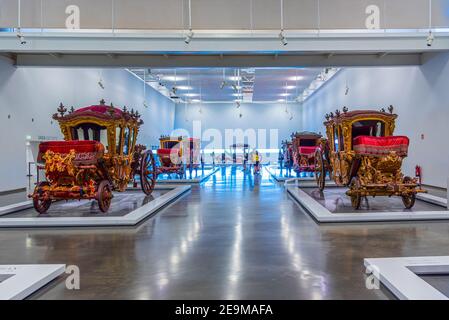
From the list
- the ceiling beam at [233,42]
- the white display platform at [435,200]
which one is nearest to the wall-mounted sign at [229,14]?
the ceiling beam at [233,42]

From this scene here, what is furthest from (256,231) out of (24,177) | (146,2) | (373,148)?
(24,177)

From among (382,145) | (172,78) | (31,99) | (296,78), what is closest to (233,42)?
(382,145)

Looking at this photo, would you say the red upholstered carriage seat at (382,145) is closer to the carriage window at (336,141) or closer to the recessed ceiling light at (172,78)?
the carriage window at (336,141)

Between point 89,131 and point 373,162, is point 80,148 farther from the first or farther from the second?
point 373,162

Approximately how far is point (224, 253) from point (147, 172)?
509 centimetres

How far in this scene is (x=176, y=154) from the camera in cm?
1277

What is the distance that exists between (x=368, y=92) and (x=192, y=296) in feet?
43.9

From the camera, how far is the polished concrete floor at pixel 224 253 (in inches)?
107

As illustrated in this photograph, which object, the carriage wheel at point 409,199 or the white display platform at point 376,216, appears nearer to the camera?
the white display platform at point 376,216

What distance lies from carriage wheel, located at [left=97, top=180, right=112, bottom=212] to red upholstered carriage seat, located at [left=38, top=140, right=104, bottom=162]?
0.47 meters

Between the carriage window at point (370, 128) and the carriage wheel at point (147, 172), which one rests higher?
the carriage window at point (370, 128)

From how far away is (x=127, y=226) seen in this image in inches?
201

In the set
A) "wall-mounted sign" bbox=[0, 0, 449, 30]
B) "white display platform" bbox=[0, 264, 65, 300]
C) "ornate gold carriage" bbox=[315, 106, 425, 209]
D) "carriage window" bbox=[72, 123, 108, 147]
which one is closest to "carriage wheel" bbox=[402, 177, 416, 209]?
"ornate gold carriage" bbox=[315, 106, 425, 209]
